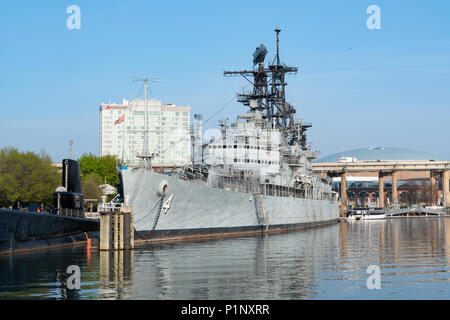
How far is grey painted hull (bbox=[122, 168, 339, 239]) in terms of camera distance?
117 ft

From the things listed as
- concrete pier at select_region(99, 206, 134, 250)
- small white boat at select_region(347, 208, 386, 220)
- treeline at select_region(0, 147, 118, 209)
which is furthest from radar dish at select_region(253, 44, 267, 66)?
small white boat at select_region(347, 208, 386, 220)

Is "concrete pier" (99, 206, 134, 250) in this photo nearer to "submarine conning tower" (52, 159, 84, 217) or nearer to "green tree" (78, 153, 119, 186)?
"submarine conning tower" (52, 159, 84, 217)

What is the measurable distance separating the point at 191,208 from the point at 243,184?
879cm

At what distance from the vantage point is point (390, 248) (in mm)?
33906

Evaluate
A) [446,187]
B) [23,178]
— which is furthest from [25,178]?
[446,187]

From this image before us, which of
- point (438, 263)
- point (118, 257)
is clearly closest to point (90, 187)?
point (118, 257)

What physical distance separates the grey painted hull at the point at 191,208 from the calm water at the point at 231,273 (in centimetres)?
356

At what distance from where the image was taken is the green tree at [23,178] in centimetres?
5906

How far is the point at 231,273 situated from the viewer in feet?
72.9

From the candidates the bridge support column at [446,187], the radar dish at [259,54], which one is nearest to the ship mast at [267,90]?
the radar dish at [259,54]

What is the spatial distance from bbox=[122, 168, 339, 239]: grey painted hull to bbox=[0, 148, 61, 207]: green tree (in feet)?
87.6
